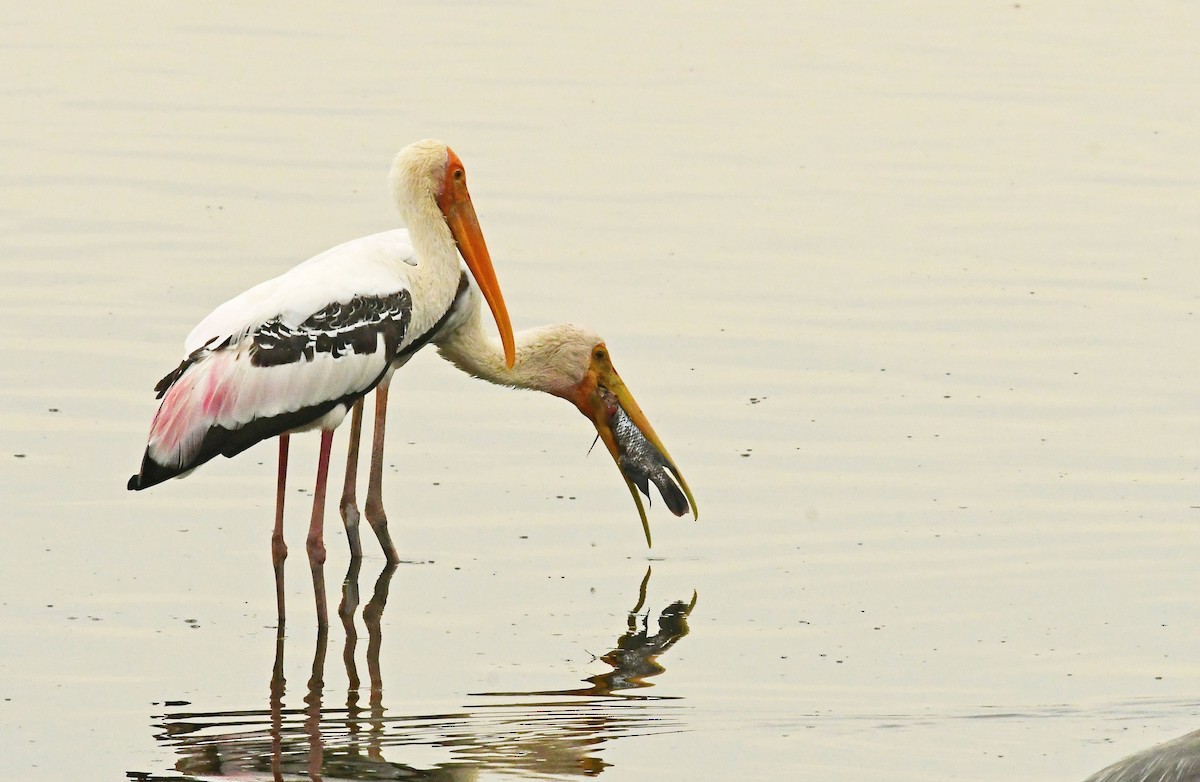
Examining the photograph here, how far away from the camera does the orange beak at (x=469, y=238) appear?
10039 millimetres

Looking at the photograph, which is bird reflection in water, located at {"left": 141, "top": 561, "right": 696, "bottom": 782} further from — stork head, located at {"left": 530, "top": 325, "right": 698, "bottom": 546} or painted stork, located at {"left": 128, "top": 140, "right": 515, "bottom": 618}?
stork head, located at {"left": 530, "top": 325, "right": 698, "bottom": 546}

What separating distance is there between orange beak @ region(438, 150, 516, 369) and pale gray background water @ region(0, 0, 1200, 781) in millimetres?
890

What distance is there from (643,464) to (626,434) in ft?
0.58

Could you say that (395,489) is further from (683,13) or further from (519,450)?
(683,13)

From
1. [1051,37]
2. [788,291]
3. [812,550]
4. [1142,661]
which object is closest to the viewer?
[1142,661]

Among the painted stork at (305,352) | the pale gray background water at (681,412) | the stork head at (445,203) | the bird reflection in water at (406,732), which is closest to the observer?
the bird reflection in water at (406,732)

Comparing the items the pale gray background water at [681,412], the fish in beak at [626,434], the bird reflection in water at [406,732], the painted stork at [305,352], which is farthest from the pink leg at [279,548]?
the fish in beak at [626,434]

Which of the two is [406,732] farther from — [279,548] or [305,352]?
[305,352]

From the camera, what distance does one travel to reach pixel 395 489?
10875 millimetres

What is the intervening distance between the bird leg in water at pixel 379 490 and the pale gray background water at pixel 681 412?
0.12 m

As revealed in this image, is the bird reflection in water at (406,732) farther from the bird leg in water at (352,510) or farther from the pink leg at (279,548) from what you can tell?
the bird leg in water at (352,510)

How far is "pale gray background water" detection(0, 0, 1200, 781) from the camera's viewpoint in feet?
27.0

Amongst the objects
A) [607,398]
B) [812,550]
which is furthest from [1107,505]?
[607,398]

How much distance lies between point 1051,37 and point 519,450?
15.0 m
